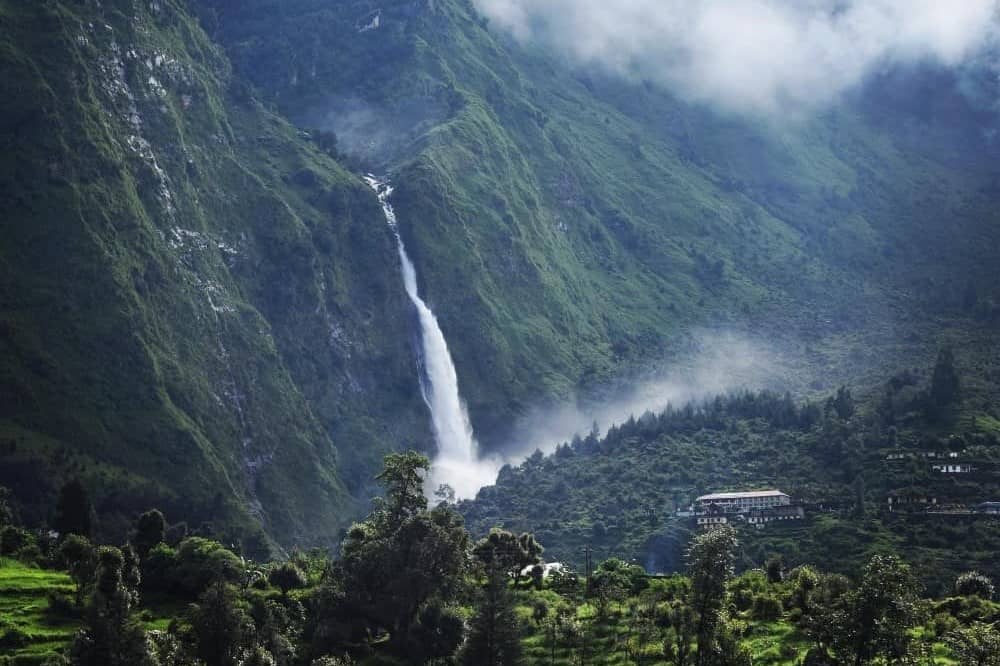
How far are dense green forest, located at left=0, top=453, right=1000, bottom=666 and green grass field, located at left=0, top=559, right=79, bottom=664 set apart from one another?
25 centimetres

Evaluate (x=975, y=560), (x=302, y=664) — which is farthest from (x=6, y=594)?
(x=975, y=560)

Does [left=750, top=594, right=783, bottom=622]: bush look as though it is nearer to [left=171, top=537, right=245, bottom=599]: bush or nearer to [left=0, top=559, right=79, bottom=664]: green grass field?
[left=171, top=537, right=245, bottom=599]: bush

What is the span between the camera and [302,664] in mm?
125562

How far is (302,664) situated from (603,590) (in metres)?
33.8

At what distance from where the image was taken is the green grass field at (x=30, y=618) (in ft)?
376

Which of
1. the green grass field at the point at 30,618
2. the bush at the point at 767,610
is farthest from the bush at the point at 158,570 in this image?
the bush at the point at 767,610

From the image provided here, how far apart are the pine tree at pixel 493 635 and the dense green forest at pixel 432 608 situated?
0.13 meters

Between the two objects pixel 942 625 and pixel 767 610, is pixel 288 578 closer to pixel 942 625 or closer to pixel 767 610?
pixel 767 610

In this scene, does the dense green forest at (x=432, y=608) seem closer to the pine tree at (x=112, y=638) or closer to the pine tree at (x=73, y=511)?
the pine tree at (x=112, y=638)

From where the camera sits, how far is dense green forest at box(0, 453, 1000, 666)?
104 metres

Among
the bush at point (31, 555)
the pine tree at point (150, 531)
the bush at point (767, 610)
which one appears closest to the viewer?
the bush at point (767, 610)

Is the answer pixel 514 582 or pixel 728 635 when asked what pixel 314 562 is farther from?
pixel 728 635

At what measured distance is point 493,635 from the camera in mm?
119312

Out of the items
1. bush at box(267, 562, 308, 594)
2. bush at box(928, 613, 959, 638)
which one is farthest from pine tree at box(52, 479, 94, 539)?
bush at box(928, 613, 959, 638)
